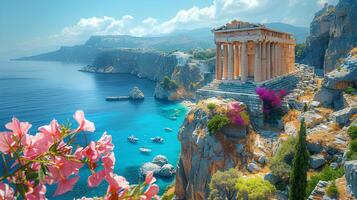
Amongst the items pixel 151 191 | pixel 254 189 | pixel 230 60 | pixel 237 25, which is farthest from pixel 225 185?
pixel 151 191

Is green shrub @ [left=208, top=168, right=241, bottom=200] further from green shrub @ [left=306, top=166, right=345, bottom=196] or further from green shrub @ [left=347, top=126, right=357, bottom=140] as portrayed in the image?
green shrub @ [left=347, top=126, right=357, bottom=140]

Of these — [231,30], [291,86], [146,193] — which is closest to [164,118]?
[291,86]

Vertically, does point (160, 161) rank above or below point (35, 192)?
below

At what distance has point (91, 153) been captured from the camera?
11.3ft

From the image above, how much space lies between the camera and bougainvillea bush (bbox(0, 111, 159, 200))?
10.3 ft

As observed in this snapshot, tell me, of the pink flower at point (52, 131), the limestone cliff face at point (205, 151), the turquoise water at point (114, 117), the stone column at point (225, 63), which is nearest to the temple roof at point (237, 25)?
the stone column at point (225, 63)

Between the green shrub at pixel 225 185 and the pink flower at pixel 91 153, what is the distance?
863 inches

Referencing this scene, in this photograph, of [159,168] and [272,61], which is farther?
[159,168]

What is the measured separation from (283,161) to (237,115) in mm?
7358

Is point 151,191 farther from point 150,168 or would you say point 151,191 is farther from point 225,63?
point 150,168

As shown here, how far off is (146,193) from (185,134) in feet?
101

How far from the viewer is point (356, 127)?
Answer: 2309cm

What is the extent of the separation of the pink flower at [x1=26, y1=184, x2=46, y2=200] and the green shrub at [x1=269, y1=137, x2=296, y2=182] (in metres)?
22.8

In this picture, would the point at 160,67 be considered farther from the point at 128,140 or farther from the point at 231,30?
the point at 231,30
